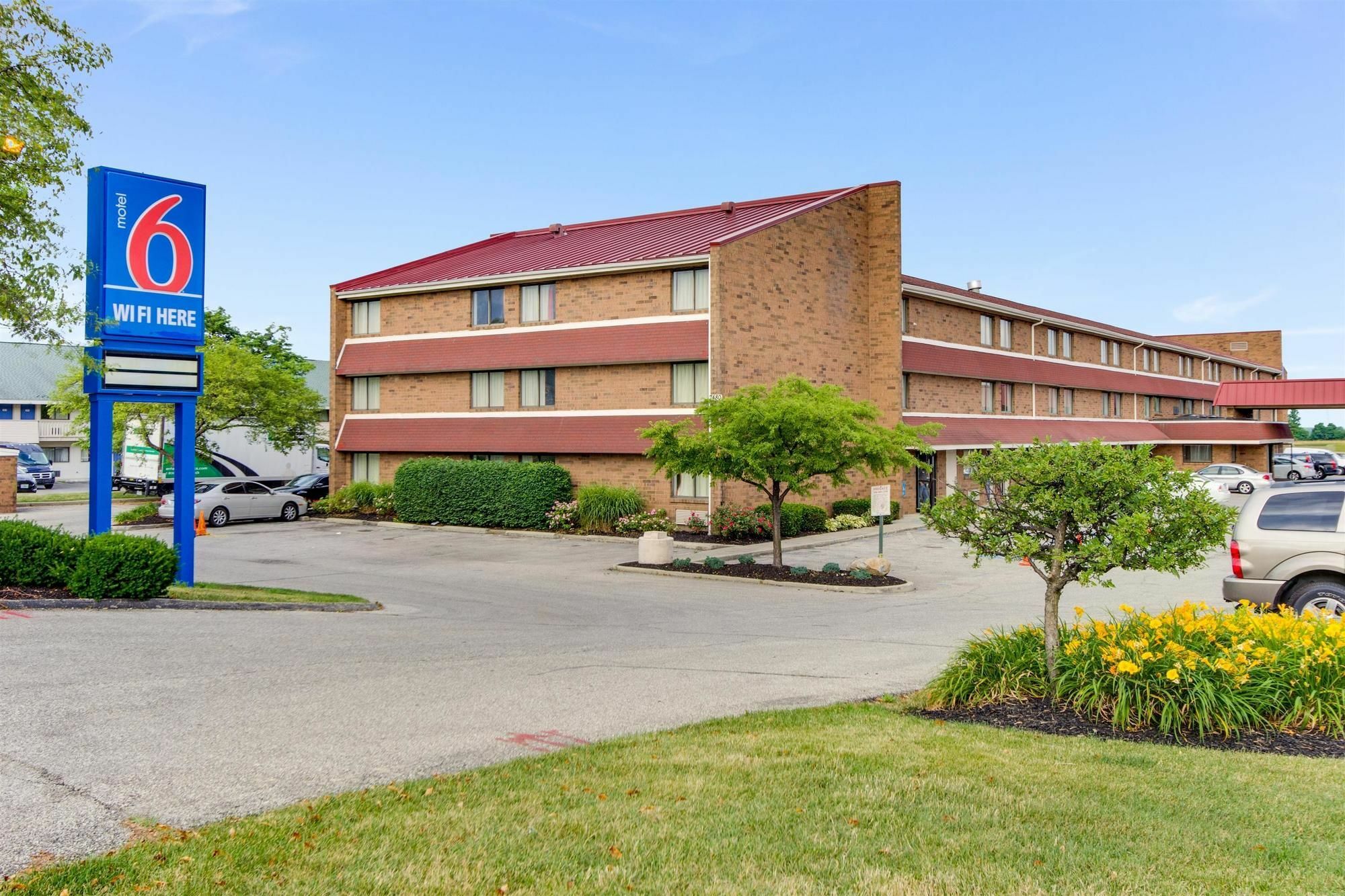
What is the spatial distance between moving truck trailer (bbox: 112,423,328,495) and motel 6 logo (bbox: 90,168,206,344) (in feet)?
72.3

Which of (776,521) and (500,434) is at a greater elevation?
(500,434)

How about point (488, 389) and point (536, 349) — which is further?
point (488, 389)

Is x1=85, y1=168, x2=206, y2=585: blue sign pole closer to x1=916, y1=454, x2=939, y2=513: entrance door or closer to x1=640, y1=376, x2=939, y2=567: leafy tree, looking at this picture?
x1=640, y1=376, x2=939, y2=567: leafy tree

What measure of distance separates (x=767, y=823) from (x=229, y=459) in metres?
47.3

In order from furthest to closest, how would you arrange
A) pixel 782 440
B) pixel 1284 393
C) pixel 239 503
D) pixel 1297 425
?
pixel 1297 425
pixel 1284 393
pixel 239 503
pixel 782 440

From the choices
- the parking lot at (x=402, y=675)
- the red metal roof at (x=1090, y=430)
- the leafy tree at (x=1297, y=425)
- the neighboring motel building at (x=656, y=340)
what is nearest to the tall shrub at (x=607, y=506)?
the neighboring motel building at (x=656, y=340)

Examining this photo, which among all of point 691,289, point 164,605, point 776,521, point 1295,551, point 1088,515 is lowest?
point 164,605

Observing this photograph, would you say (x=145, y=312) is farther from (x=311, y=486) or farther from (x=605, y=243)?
(x=311, y=486)

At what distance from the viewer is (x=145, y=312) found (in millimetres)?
16906

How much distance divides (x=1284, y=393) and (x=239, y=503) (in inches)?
2038

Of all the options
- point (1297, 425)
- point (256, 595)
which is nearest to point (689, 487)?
point (256, 595)

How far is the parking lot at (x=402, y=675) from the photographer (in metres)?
6.65

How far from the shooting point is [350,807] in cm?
590

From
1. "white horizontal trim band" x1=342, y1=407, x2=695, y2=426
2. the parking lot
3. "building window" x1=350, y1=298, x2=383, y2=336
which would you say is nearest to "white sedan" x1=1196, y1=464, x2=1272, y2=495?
"white horizontal trim band" x1=342, y1=407, x2=695, y2=426
